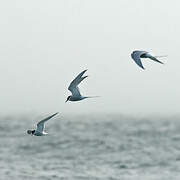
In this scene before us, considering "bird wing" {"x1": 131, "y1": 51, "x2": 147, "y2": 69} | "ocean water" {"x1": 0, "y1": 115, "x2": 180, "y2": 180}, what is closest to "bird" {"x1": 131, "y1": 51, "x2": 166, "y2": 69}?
"bird wing" {"x1": 131, "y1": 51, "x2": 147, "y2": 69}

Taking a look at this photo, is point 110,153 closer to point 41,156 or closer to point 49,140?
point 41,156

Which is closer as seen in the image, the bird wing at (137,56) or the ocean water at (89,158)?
the bird wing at (137,56)

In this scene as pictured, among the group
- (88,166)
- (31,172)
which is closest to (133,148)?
(88,166)

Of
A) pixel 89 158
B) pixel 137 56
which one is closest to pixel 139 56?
pixel 137 56

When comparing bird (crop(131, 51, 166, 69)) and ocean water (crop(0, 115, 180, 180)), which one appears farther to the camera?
ocean water (crop(0, 115, 180, 180))

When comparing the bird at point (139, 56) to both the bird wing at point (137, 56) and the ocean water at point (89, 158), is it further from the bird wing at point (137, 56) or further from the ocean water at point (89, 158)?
the ocean water at point (89, 158)

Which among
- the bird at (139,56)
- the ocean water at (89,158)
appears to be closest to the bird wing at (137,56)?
the bird at (139,56)

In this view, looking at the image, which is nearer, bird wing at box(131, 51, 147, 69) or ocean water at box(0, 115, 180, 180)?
bird wing at box(131, 51, 147, 69)

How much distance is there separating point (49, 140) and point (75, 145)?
710 cm

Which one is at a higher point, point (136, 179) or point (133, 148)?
point (133, 148)

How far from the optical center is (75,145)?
72.6 meters

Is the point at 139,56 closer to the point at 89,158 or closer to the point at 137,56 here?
the point at 137,56

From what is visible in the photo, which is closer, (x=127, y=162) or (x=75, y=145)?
(x=127, y=162)

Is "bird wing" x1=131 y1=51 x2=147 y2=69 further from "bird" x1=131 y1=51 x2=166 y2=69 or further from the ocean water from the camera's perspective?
the ocean water
